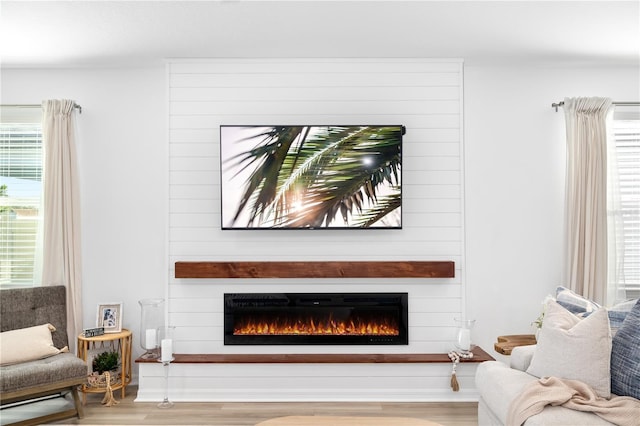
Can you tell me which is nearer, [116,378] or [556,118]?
[116,378]

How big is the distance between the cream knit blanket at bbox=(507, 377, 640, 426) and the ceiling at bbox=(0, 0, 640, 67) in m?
2.24

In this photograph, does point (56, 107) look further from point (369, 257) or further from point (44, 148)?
point (369, 257)

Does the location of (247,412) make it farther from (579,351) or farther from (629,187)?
(629,187)

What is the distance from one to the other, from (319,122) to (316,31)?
790mm

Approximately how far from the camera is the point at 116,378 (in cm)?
371

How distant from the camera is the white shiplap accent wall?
3854mm

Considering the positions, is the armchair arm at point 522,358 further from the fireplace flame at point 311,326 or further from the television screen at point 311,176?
the television screen at point 311,176

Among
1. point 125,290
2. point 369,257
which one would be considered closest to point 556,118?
point 369,257

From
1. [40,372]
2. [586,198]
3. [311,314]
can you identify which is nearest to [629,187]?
[586,198]

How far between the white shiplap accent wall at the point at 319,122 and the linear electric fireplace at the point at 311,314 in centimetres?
7

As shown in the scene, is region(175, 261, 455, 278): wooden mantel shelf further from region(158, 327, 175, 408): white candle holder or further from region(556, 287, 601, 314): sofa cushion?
region(556, 287, 601, 314): sofa cushion

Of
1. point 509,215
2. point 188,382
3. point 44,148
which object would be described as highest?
point 44,148

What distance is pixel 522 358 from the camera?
9.26 ft

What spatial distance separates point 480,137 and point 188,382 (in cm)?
314
